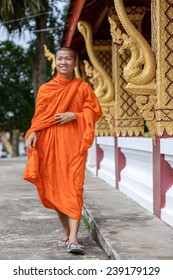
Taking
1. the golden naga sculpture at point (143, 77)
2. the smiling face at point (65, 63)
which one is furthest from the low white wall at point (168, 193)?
the smiling face at point (65, 63)

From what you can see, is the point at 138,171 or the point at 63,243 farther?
the point at 138,171

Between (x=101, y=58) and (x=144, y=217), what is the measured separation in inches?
171

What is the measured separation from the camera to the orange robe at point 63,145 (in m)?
4.52

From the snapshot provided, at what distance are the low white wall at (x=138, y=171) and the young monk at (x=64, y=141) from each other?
1.36 m

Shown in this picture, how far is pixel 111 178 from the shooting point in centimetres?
854

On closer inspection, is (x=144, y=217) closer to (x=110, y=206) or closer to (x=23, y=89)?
(x=110, y=206)

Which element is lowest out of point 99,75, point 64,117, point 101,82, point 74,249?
point 74,249

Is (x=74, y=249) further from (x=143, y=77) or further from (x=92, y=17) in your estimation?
(x=92, y=17)

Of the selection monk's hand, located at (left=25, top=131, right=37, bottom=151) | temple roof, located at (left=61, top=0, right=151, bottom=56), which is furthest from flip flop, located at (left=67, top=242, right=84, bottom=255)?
temple roof, located at (left=61, top=0, right=151, bottom=56)

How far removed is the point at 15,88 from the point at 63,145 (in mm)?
25936

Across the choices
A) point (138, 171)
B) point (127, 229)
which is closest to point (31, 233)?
point (127, 229)

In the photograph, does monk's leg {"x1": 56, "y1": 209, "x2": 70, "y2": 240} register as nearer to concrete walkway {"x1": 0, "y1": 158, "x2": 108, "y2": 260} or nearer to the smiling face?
concrete walkway {"x1": 0, "y1": 158, "x2": 108, "y2": 260}

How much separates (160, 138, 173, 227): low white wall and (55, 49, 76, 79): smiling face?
1073mm

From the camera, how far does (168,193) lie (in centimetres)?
516
